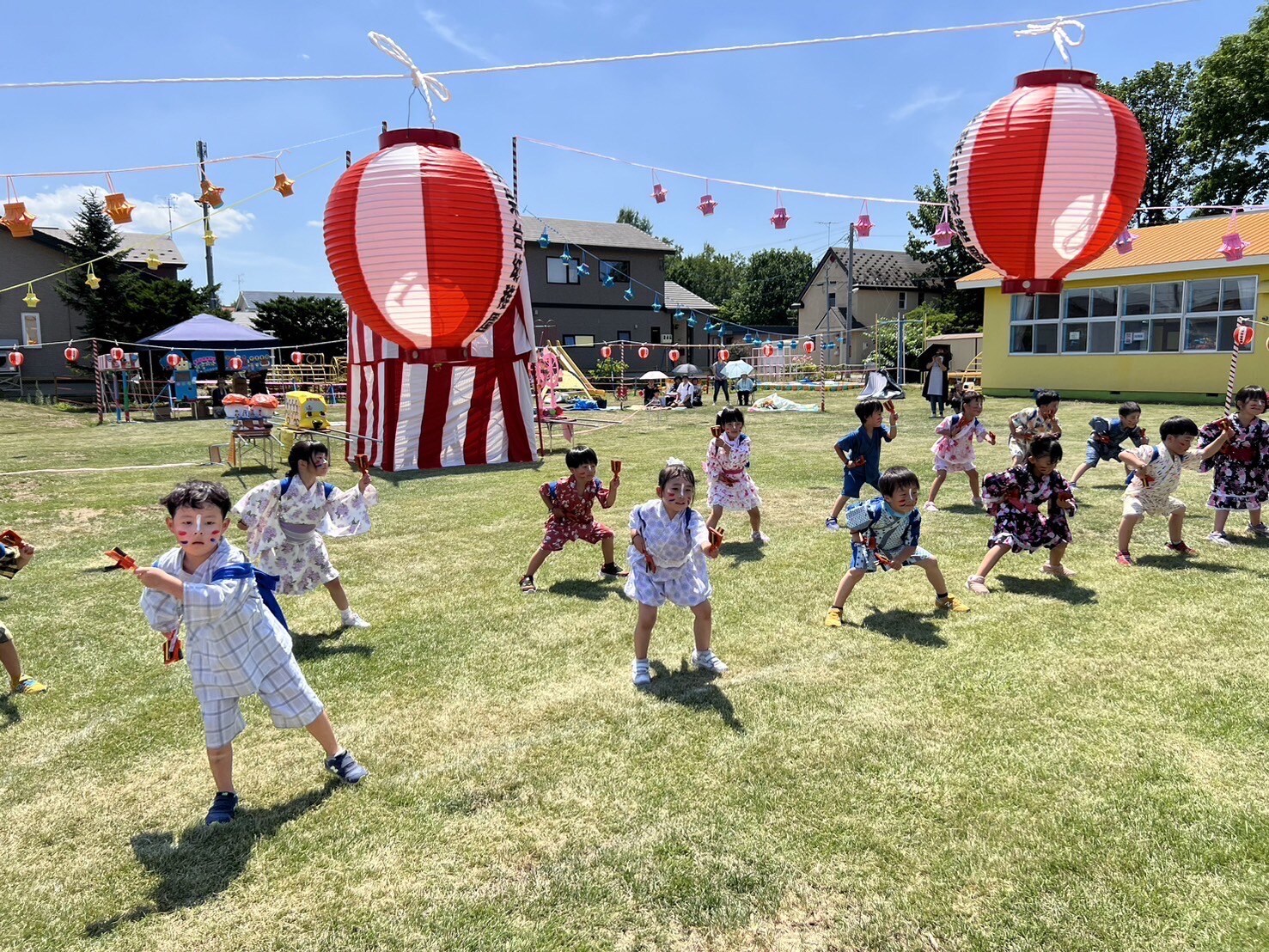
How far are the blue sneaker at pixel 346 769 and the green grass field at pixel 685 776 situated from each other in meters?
0.07

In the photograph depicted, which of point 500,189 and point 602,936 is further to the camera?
point 500,189

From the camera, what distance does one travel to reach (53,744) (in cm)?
409

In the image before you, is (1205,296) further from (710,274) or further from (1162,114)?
(710,274)

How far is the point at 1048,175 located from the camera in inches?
199

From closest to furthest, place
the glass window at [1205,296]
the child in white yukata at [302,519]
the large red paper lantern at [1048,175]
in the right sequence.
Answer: the large red paper lantern at [1048,175] < the child in white yukata at [302,519] < the glass window at [1205,296]

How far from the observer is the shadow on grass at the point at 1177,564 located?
6.32 m

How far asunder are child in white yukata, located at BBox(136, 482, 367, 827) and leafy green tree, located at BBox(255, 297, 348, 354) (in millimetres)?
34251

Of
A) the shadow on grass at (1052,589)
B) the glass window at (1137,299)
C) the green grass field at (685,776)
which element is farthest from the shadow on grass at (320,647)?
the glass window at (1137,299)

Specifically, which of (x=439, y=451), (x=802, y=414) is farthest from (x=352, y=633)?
(x=802, y=414)

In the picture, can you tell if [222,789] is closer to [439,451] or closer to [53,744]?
[53,744]

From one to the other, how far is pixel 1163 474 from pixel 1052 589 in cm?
168

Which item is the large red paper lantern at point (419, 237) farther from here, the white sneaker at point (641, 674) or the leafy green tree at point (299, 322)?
the leafy green tree at point (299, 322)

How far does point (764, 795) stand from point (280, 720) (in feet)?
7.18

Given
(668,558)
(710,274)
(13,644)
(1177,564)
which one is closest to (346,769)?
(668,558)
